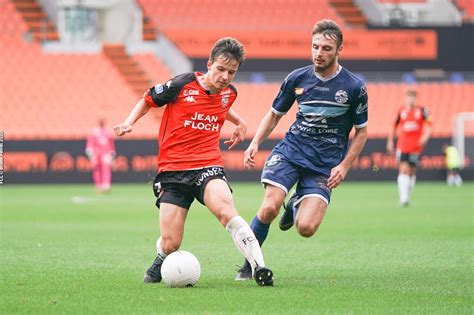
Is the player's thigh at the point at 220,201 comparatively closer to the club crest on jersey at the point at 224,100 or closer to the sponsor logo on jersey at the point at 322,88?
the club crest on jersey at the point at 224,100

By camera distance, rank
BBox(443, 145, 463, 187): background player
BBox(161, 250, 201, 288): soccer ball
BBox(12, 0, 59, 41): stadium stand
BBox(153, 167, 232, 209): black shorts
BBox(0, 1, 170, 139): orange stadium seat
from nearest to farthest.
Result: BBox(161, 250, 201, 288): soccer ball < BBox(153, 167, 232, 209): black shorts < BBox(0, 1, 170, 139): orange stadium seat < BBox(443, 145, 463, 187): background player < BBox(12, 0, 59, 41): stadium stand

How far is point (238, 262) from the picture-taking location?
35.6 feet

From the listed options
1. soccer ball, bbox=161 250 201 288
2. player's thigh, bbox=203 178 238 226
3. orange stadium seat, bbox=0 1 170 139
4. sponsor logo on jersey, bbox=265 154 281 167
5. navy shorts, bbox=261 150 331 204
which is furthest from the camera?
orange stadium seat, bbox=0 1 170 139

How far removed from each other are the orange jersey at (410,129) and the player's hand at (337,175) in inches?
497

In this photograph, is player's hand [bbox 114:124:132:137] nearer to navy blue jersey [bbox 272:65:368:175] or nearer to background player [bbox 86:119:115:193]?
navy blue jersey [bbox 272:65:368:175]

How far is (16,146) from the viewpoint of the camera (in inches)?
1177

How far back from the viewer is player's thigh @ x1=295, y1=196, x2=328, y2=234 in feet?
29.1

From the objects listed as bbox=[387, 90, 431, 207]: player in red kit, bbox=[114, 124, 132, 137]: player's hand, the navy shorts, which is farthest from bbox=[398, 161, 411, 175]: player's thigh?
bbox=[114, 124, 132, 137]: player's hand

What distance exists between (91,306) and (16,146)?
76.3ft

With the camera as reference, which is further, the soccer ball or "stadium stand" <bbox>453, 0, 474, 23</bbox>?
"stadium stand" <bbox>453, 0, 474, 23</bbox>

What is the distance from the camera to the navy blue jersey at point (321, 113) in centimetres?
898

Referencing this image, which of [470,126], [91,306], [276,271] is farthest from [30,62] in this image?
[91,306]

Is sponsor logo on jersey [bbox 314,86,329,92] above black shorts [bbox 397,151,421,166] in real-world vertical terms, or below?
above

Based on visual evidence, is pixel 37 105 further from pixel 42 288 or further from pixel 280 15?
pixel 42 288
